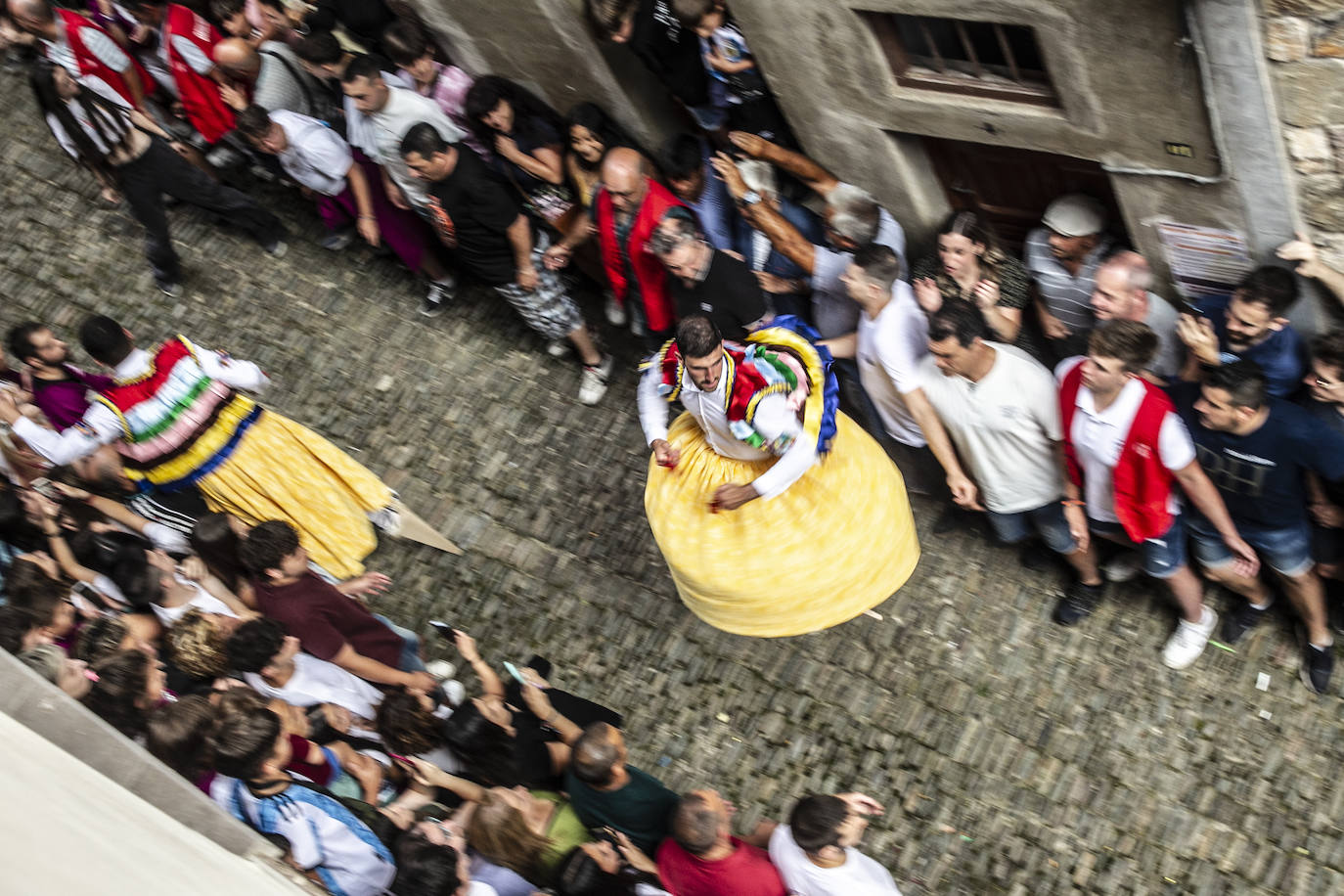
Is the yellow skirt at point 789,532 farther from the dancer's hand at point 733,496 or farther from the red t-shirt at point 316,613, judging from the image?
the red t-shirt at point 316,613

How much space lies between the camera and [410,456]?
8.85 m

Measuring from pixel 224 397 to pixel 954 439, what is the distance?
388cm

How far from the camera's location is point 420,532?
27.1 feet

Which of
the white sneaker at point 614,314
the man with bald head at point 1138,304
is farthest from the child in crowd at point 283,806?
the white sneaker at point 614,314

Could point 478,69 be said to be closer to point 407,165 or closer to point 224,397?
point 407,165

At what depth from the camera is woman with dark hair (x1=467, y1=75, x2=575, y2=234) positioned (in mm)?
7844

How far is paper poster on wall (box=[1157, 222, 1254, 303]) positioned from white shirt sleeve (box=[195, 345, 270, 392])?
183 inches

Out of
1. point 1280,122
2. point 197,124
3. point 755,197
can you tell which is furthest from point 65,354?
point 1280,122

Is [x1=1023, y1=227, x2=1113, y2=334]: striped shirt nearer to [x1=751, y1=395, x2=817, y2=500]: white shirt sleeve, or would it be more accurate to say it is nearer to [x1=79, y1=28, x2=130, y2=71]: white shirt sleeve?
[x1=751, y1=395, x2=817, y2=500]: white shirt sleeve

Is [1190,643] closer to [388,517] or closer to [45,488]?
[388,517]

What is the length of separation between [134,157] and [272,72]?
1.15 metres

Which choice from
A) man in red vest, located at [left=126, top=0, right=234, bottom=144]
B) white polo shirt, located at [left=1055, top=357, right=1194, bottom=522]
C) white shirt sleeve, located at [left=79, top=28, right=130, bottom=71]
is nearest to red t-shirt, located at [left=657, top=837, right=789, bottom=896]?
white polo shirt, located at [left=1055, top=357, right=1194, bottom=522]

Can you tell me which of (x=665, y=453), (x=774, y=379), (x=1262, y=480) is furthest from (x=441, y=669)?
(x=1262, y=480)

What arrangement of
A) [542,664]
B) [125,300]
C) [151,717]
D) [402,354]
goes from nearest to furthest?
[151,717] → [542,664] → [402,354] → [125,300]
